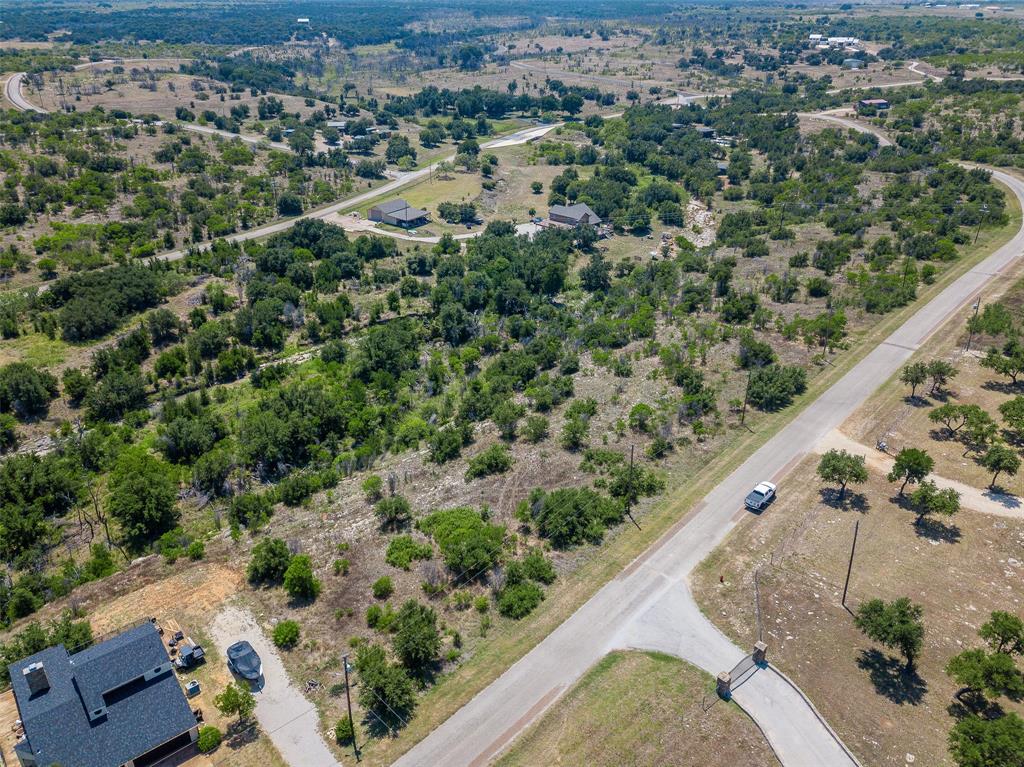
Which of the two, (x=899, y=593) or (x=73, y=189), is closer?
(x=899, y=593)

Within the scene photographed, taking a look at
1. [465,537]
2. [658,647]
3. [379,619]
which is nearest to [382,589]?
[379,619]

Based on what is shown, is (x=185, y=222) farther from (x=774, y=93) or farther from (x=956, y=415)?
(x=774, y=93)

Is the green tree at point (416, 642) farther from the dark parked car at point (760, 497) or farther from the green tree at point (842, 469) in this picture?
the green tree at point (842, 469)

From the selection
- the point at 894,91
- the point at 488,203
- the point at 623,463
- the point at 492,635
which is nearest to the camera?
the point at 492,635

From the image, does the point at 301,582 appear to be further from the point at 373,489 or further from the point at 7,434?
the point at 7,434

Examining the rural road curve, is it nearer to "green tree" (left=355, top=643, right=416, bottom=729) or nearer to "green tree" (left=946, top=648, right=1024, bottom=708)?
"green tree" (left=355, top=643, right=416, bottom=729)

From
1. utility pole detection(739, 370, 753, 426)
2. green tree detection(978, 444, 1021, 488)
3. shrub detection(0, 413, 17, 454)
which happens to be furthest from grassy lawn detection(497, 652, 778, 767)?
shrub detection(0, 413, 17, 454)

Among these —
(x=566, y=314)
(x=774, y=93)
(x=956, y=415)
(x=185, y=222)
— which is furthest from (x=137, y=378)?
(x=774, y=93)
